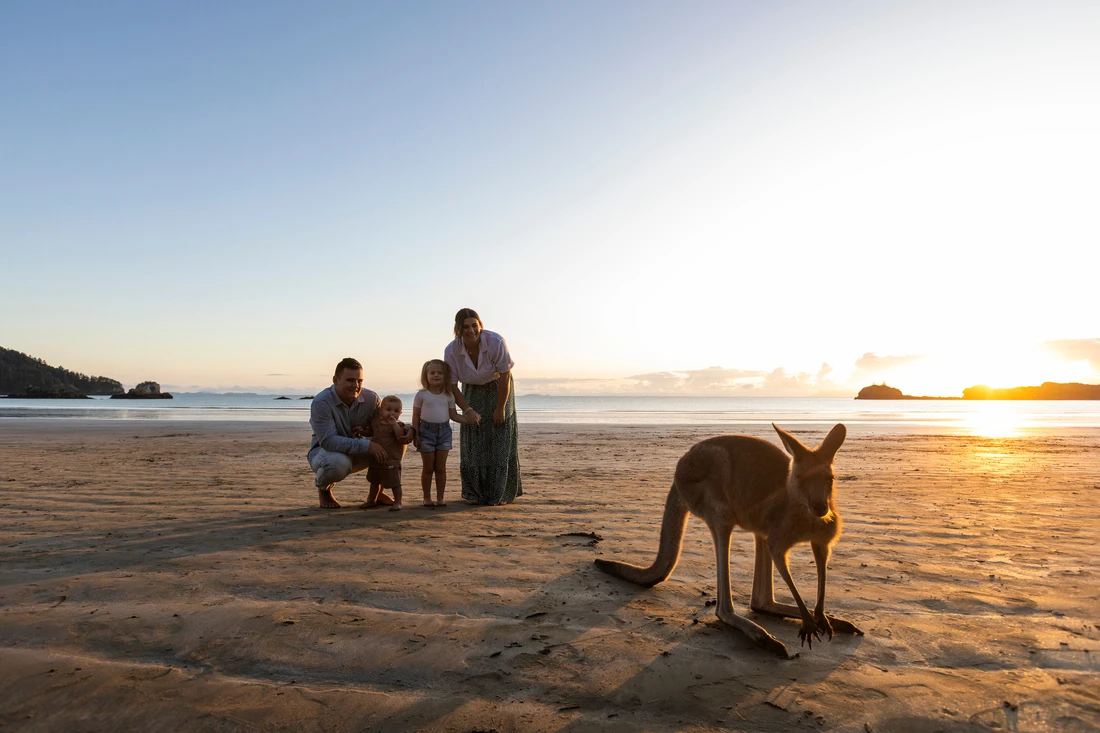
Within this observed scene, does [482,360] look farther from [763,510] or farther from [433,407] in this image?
[763,510]

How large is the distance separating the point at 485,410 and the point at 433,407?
593 mm

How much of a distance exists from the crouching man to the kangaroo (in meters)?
3.69

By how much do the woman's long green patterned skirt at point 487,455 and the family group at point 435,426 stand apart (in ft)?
0.04

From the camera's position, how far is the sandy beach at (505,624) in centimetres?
241

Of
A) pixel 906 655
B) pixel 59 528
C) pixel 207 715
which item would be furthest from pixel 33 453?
pixel 906 655

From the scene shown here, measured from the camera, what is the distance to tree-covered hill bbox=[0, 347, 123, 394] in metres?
95.1

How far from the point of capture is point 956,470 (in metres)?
10.1

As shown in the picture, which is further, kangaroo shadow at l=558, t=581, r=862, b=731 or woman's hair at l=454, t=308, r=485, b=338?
woman's hair at l=454, t=308, r=485, b=338

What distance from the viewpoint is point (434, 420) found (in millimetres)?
6711

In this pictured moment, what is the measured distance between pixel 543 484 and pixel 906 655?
577 cm

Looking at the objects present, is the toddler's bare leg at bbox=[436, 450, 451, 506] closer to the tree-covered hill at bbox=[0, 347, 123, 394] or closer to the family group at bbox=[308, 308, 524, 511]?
the family group at bbox=[308, 308, 524, 511]

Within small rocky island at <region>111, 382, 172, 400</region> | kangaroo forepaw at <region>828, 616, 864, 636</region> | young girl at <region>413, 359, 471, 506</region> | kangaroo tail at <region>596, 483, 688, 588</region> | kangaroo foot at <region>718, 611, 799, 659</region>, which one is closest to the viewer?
kangaroo foot at <region>718, 611, 799, 659</region>

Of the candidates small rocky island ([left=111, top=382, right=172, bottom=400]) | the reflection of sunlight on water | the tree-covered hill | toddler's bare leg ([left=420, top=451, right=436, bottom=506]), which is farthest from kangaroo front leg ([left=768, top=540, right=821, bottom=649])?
the tree-covered hill

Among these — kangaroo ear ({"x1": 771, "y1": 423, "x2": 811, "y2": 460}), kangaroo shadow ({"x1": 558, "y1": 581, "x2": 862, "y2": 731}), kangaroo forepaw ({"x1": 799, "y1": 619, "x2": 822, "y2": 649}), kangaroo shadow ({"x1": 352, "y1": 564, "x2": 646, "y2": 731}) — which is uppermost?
kangaroo ear ({"x1": 771, "y1": 423, "x2": 811, "y2": 460})
